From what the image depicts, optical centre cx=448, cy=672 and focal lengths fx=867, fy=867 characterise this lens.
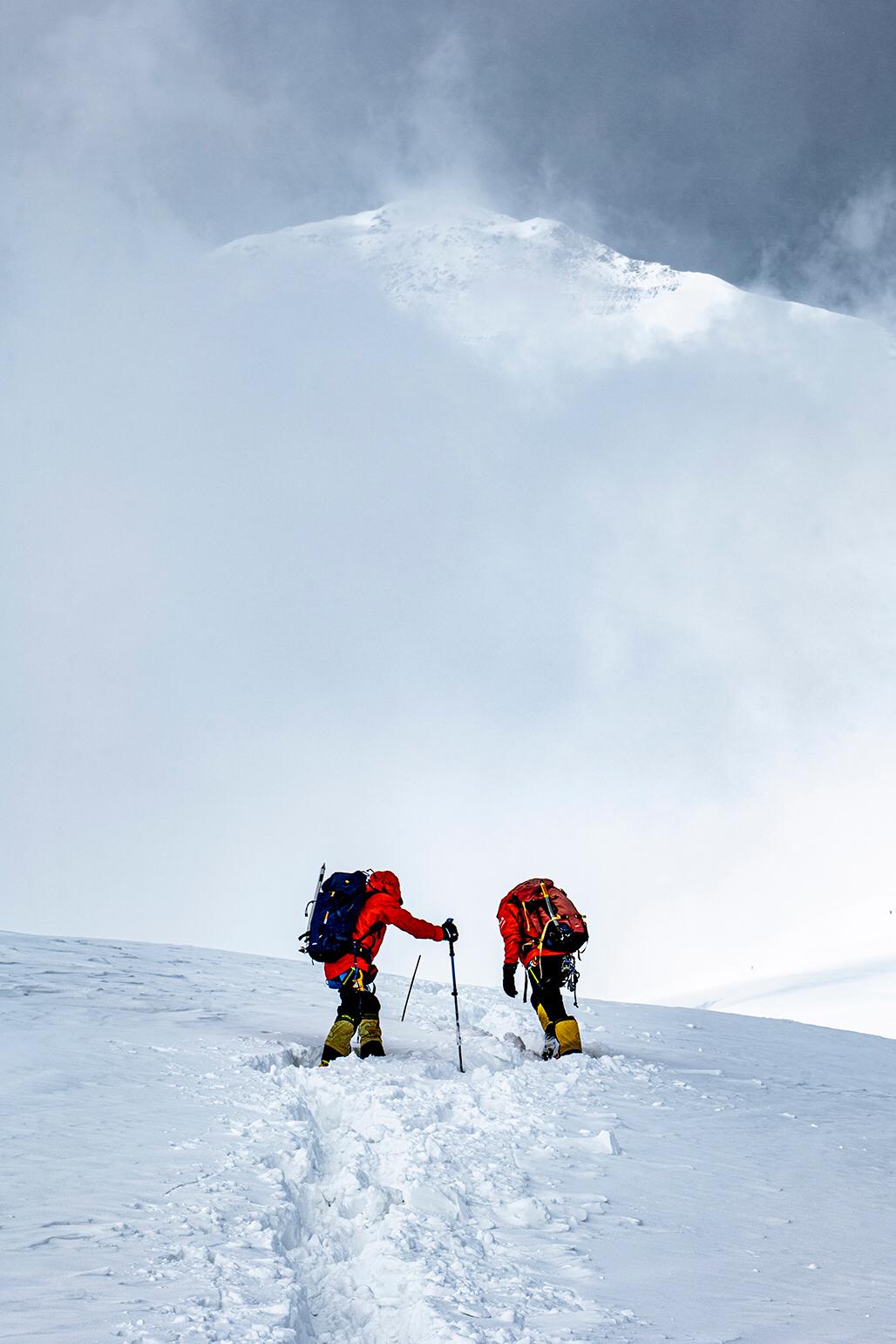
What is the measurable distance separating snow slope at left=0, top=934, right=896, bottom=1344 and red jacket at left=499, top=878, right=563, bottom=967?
0.86 metres

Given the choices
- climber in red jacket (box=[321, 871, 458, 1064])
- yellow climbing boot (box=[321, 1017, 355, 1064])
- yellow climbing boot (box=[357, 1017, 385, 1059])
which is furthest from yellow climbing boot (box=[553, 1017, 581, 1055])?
yellow climbing boot (box=[321, 1017, 355, 1064])

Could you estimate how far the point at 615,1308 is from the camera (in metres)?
2.69

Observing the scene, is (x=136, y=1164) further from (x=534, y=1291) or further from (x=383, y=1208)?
(x=534, y=1291)

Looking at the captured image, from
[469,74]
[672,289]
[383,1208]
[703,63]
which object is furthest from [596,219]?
[672,289]

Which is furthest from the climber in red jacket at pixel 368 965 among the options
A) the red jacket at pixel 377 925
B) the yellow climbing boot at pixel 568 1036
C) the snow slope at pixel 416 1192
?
the yellow climbing boot at pixel 568 1036

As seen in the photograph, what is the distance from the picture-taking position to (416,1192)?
354 cm

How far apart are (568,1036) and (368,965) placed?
5.80ft

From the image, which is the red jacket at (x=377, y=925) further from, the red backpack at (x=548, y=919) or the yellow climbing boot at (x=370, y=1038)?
the red backpack at (x=548, y=919)

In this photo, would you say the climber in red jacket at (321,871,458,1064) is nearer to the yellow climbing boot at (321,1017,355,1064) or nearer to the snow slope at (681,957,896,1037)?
Answer: the yellow climbing boot at (321,1017,355,1064)

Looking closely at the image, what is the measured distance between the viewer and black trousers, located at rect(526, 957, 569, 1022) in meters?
7.56

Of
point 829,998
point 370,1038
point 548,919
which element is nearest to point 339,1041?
point 370,1038

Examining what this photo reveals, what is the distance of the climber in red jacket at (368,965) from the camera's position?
666 cm

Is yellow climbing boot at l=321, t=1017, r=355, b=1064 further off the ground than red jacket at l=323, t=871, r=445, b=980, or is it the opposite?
red jacket at l=323, t=871, r=445, b=980

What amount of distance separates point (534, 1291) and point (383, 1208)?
2.99ft
